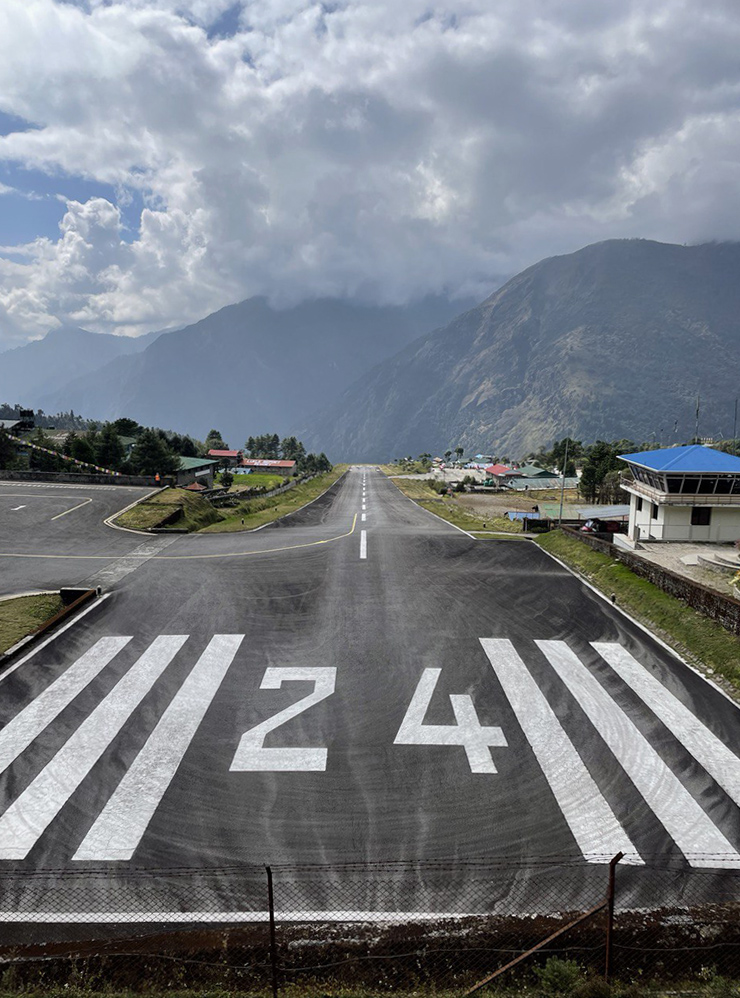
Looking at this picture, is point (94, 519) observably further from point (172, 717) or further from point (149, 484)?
point (172, 717)

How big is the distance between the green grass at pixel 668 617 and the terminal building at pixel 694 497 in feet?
36.6

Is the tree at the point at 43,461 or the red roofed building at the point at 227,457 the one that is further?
the red roofed building at the point at 227,457

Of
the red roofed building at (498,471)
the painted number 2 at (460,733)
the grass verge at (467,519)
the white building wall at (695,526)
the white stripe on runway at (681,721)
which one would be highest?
the red roofed building at (498,471)

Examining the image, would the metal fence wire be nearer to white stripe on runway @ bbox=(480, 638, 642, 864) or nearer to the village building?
white stripe on runway @ bbox=(480, 638, 642, 864)

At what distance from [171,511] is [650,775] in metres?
40.4

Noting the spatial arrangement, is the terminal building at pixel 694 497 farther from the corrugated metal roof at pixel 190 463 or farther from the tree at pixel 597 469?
the corrugated metal roof at pixel 190 463

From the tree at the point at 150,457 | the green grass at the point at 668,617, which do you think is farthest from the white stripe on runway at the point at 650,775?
the tree at the point at 150,457

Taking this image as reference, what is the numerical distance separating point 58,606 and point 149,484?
129 ft

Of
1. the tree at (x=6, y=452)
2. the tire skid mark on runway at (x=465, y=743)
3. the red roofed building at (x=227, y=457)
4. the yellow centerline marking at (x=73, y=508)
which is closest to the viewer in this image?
the tire skid mark on runway at (x=465, y=743)

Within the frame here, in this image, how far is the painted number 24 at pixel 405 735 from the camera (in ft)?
45.7

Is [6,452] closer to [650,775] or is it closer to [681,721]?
[681,721]

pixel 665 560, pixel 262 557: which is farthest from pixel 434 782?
pixel 665 560

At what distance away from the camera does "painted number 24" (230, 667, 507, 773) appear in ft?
45.7

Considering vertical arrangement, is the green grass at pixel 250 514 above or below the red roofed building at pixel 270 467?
below
